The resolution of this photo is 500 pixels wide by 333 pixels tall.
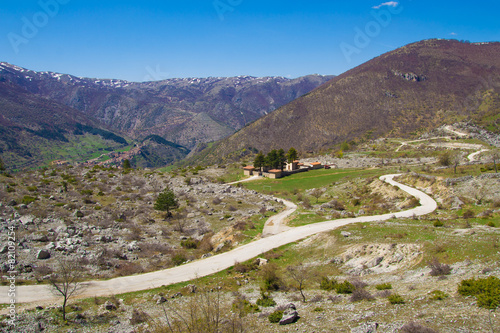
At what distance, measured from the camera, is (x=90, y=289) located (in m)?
19.2

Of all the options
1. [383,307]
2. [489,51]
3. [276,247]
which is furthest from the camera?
[489,51]

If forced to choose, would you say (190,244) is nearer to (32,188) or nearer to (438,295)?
(438,295)

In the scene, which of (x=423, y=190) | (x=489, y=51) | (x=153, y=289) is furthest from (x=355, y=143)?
(x=489, y=51)

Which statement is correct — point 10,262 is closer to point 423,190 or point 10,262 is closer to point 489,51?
point 423,190

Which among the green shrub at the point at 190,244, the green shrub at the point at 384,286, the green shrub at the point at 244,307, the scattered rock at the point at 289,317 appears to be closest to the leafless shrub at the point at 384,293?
the green shrub at the point at 384,286

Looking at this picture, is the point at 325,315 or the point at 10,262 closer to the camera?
the point at 325,315

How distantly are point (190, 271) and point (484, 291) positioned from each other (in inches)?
700

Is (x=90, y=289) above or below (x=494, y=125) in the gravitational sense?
below

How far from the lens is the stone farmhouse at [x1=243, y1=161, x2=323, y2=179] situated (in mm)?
72000

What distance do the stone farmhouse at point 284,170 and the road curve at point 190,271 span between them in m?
40.1

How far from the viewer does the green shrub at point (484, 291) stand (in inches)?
399

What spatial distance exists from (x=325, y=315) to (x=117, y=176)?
2183 inches

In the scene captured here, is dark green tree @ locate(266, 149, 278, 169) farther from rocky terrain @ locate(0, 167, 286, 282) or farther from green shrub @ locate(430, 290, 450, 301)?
green shrub @ locate(430, 290, 450, 301)

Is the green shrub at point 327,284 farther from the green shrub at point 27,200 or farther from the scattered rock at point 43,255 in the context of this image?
the green shrub at point 27,200
